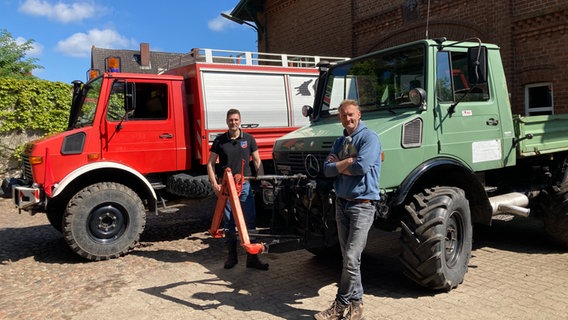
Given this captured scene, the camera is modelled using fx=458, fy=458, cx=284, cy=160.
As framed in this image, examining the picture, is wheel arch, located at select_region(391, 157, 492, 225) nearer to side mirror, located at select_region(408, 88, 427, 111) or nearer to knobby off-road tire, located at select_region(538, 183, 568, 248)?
side mirror, located at select_region(408, 88, 427, 111)

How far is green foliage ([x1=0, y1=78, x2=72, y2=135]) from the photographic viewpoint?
11289mm

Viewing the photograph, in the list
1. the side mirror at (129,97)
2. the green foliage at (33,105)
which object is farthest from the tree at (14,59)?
the side mirror at (129,97)

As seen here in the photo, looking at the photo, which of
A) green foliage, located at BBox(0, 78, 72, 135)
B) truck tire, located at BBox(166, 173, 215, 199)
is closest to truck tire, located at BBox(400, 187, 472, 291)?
truck tire, located at BBox(166, 173, 215, 199)

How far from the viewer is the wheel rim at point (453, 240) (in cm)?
449

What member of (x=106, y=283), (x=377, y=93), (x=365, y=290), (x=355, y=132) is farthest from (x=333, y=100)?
(x=106, y=283)

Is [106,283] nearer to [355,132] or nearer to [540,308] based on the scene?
[355,132]

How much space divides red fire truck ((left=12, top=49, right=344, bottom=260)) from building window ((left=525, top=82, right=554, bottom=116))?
4.82 meters

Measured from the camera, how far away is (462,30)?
993cm

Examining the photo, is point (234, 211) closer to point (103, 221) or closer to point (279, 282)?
point (279, 282)

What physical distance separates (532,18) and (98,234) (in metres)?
8.37

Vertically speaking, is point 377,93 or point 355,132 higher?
point 377,93

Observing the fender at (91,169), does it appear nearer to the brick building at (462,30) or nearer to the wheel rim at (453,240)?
the wheel rim at (453,240)

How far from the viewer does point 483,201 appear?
4.89 metres

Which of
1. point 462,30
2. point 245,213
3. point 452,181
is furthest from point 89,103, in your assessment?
point 462,30
